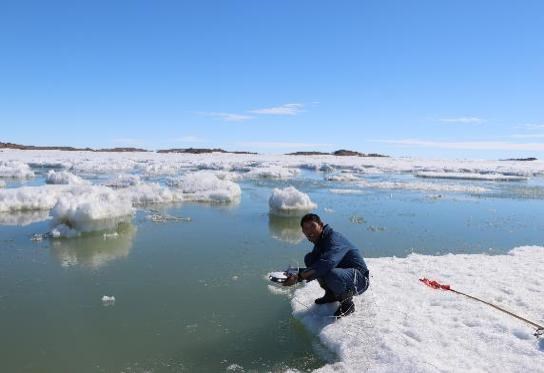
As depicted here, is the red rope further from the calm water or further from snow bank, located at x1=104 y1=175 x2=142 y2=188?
snow bank, located at x1=104 y1=175 x2=142 y2=188

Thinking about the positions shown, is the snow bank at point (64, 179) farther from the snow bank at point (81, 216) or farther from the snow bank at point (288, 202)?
the snow bank at point (288, 202)

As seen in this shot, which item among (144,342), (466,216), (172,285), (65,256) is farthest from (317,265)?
(466,216)

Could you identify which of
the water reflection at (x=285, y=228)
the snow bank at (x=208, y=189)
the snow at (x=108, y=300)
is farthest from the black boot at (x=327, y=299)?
the snow bank at (x=208, y=189)

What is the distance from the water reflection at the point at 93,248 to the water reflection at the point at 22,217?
1.91m

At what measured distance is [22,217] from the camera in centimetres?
912

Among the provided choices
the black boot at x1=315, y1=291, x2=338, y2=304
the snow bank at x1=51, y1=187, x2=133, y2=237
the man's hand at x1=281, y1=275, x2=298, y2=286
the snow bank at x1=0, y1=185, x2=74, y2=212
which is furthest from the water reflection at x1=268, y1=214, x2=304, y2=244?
the snow bank at x1=0, y1=185, x2=74, y2=212

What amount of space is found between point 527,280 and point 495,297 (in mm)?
868

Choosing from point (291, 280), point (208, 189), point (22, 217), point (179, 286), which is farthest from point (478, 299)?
point (208, 189)

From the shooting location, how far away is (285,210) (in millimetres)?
10258

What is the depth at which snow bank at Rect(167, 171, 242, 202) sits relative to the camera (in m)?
12.2

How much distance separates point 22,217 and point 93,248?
331 centimetres

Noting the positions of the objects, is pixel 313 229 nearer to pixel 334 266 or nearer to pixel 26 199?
pixel 334 266

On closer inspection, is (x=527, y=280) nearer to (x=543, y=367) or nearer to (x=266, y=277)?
(x=543, y=367)

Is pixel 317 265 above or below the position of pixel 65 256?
above
